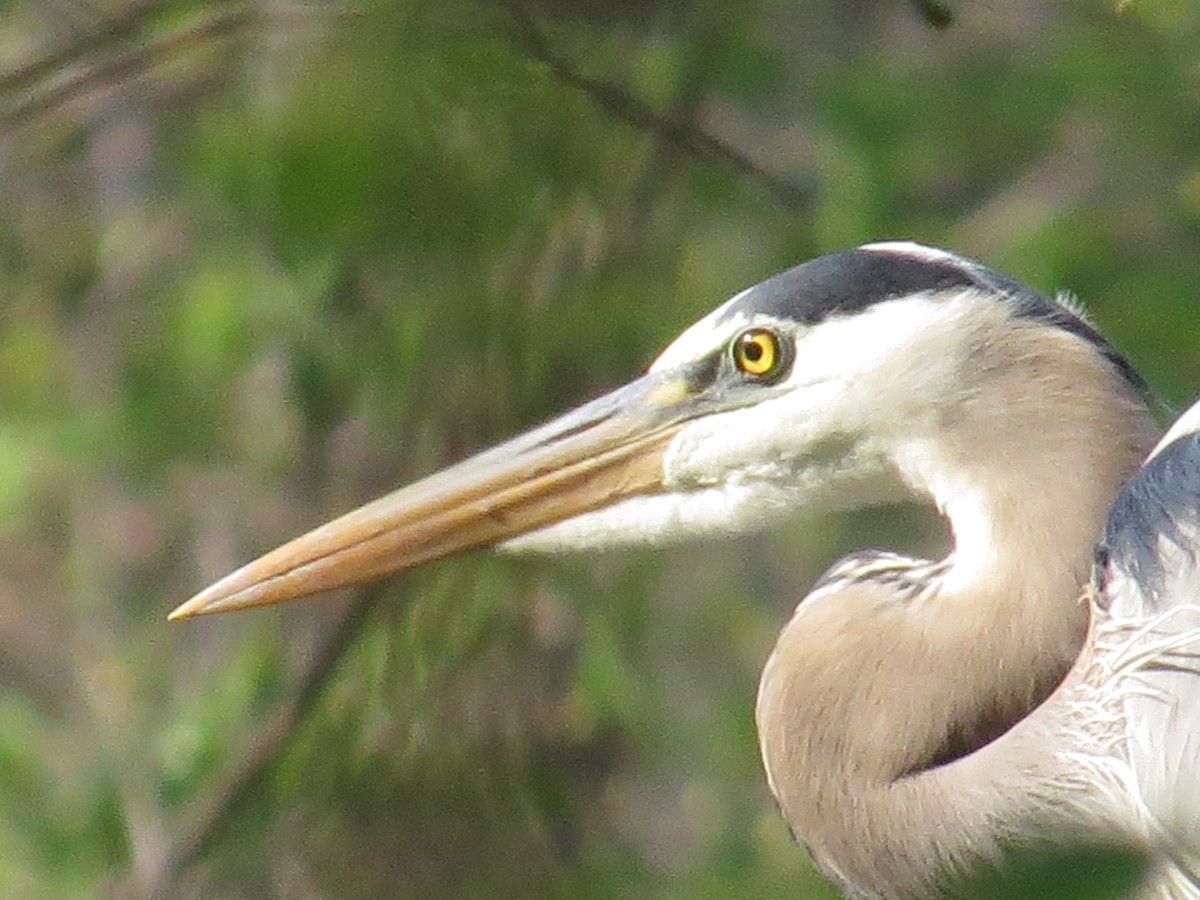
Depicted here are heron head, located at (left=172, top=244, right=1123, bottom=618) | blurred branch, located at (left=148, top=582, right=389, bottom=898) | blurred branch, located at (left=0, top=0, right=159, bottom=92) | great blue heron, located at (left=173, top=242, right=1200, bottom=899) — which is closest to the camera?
great blue heron, located at (left=173, top=242, right=1200, bottom=899)

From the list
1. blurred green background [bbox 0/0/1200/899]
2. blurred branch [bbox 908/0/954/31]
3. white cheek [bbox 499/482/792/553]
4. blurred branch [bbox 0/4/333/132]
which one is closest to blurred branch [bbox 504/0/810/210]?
blurred green background [bbox 0/0/1200/899]

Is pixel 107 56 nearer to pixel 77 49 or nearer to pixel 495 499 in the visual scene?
pixel 77 49

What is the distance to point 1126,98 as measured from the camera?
2230mm

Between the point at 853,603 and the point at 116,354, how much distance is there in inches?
59.8

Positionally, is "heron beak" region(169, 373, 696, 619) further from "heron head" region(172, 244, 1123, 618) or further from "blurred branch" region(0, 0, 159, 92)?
"blurred branch" region(0, 0, 159, 92)

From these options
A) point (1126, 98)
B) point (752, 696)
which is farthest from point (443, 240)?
point (752, 696)

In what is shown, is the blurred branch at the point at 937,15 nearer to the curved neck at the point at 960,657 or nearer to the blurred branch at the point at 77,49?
the curved neck at the point at 960,657

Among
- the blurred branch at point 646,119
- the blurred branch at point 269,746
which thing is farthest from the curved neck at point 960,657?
the blurred branch at point 269,746

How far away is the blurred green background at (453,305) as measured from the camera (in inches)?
75.9

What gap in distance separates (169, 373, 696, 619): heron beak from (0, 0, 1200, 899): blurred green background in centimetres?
26

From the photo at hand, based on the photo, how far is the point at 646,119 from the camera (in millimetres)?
2090

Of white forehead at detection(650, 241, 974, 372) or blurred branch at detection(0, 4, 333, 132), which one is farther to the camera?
blurred branch at detection(0, 4, 333, 132)

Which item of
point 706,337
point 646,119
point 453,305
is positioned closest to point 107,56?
point 453,305

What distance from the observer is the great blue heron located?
57.6 inches
